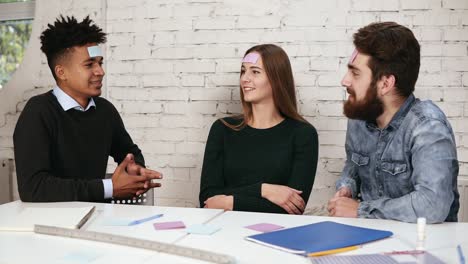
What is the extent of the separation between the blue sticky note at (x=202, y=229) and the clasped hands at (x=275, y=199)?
0.52m

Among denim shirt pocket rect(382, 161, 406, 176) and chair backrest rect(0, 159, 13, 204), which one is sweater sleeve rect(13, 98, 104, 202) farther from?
chair backrest rect(0, 159, 13, 204)

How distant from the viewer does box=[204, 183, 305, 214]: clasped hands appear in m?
1.98

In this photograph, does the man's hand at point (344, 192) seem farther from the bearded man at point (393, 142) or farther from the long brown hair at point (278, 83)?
the long brown hair at point (278, 83)

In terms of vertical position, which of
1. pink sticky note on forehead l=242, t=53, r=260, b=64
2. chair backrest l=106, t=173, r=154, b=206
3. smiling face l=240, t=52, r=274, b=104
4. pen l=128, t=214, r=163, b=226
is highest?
pink sticky note on forehead l=242, t=53, r=260, b=64

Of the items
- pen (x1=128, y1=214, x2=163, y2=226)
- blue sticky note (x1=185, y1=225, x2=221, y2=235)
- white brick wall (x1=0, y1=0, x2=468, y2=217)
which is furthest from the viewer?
white brick wall (x1=0, y1=0, x2=468, y2=217)

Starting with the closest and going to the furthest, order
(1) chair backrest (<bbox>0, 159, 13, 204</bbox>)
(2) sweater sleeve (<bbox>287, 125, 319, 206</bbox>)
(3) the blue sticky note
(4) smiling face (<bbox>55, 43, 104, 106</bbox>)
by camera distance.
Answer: (3) the blue sticky note
(2) sweater sleeve (<bbox>287, 125, 319, 206</bbox>)
(4) smiling face (<bbox>55, 43, 104, 106</bbox>)
(1) chair backrest (<bbox>0, 159, 13, 204</bbox>)

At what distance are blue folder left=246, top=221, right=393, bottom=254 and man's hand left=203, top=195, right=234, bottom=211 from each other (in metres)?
0.57

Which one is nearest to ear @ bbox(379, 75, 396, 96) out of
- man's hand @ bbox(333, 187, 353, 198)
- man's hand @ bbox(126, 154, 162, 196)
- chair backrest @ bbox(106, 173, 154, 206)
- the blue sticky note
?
man's hand @ bbox(333, 187, 353, 198)

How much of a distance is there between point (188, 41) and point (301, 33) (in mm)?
669

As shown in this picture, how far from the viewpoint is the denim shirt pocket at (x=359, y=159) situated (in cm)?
189

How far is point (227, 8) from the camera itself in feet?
9.15

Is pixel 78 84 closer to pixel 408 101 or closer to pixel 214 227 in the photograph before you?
pixel 214 227

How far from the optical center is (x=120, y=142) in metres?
2.47

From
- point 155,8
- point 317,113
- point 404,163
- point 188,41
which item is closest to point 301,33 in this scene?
point 317,113
